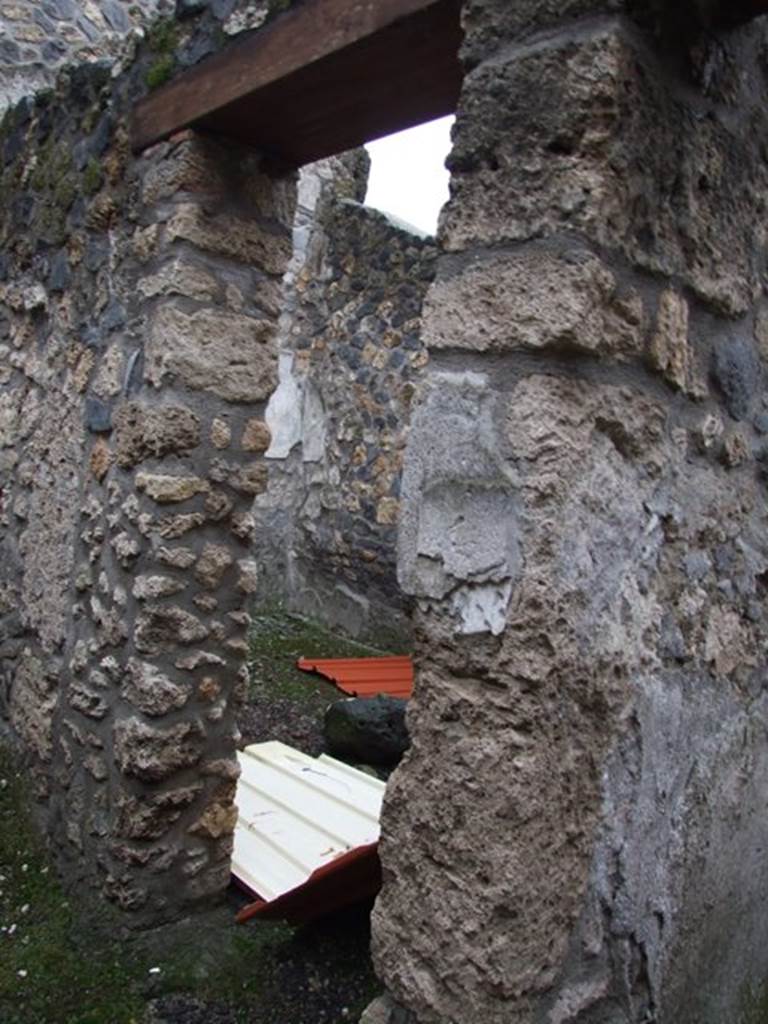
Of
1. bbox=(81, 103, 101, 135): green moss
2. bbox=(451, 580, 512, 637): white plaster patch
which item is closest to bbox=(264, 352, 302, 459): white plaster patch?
bbox=(81, 103, 101, 135): green moss

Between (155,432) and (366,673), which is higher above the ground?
(155,432)

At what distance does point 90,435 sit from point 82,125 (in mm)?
1011

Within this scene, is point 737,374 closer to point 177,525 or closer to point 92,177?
point 177,525

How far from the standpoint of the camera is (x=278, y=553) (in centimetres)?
675

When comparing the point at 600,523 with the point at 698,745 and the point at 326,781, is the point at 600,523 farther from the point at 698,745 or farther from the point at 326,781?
the point at 326,781

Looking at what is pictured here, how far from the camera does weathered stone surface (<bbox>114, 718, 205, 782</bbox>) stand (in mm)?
2633

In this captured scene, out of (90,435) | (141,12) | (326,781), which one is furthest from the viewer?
(141,12)

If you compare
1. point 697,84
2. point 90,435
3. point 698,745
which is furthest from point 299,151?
point 698,745

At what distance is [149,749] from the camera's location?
2.64 meters

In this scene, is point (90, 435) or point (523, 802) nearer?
point (523, 802)

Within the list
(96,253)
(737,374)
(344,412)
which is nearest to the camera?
(737,374)

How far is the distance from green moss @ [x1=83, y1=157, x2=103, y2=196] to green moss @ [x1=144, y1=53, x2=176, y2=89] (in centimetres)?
35

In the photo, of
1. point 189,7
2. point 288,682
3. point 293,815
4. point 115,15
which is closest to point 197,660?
point 293,815

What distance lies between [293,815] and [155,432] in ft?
5.01
